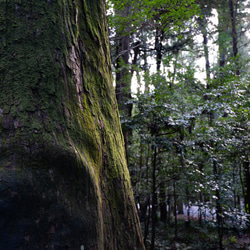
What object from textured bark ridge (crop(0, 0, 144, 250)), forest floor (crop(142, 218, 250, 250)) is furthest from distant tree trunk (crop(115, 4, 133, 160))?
forest floor (crop(142, 218, 250, 250))

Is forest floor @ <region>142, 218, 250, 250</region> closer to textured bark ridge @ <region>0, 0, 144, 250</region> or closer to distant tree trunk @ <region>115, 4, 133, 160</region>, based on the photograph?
distant tree trunk @ <region>115, 4, 133, 160</region>

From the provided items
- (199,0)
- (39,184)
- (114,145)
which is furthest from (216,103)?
(199,0)

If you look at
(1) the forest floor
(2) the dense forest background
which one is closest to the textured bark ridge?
(2) the dense forest background

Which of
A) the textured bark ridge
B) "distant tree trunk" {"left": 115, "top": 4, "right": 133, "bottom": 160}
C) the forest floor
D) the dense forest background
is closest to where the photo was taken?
the textured bark ridge

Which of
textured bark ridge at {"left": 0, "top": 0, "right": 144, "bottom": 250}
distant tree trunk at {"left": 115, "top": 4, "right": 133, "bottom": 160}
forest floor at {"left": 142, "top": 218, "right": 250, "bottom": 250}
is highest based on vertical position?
distant tree trunk at {"left": 115, "top": 4, "right": 133, "bottom": 160}

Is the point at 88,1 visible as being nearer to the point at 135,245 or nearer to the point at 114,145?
the point at 114,145

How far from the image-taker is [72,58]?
1498 millimetres

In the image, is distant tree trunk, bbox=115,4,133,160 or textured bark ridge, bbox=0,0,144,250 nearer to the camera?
textured bark ridge, bbox=0,0,144,250

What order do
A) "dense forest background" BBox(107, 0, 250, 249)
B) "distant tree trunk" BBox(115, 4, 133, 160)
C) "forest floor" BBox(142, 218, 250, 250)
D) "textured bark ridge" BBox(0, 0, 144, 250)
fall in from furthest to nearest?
"forest floor" BBox(142, 218, 250, 250)
"distant tree trunk" BBox(115, 4, 133, 160)
"dense forest background" BBox(107, 0, 250, 249)
"textured bark ridge" BBox(0, 0, 144, 250)

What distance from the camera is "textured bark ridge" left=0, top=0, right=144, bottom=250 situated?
108 centimetres

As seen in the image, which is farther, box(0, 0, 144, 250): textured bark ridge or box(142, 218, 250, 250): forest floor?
box(142, 218, 250, 250): forest floor

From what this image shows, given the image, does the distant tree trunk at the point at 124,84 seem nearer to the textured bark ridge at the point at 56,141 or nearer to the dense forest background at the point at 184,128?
the dense forest background at the point at 184,128

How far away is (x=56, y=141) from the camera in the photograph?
1217 millimetres

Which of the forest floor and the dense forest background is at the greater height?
the dense forest background
